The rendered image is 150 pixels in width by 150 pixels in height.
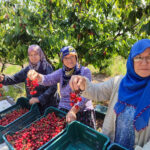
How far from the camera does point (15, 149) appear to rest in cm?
135

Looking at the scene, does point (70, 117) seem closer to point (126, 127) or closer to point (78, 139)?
point (78, 139)

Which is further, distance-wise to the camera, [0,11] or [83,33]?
[0,11]

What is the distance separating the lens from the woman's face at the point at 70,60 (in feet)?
6.03

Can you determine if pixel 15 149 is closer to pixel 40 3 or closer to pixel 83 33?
pixel 83 33

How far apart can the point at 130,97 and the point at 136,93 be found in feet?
0.19

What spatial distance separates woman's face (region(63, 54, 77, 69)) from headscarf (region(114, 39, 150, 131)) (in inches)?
33.3

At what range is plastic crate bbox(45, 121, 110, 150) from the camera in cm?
122

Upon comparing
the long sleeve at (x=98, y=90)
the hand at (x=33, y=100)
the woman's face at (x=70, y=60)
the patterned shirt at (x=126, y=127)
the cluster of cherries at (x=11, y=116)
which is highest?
the woman's face at (x=70, y=60)

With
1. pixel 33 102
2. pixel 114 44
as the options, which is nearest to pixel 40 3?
pixel 114 44

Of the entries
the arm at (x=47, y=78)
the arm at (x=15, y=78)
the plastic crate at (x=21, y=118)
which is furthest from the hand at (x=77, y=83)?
the arm at (x=15, y=78)

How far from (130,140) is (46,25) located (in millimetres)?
2402

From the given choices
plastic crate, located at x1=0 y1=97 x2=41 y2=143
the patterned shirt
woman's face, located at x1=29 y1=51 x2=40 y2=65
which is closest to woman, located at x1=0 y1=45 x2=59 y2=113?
woman's face, located at x1=29 y1=51 x2=40 y2=65

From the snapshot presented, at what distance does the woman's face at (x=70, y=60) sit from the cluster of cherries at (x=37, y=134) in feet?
2.39

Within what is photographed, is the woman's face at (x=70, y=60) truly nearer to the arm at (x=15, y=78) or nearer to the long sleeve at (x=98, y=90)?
the long sleeve at (x=98, y=90)
